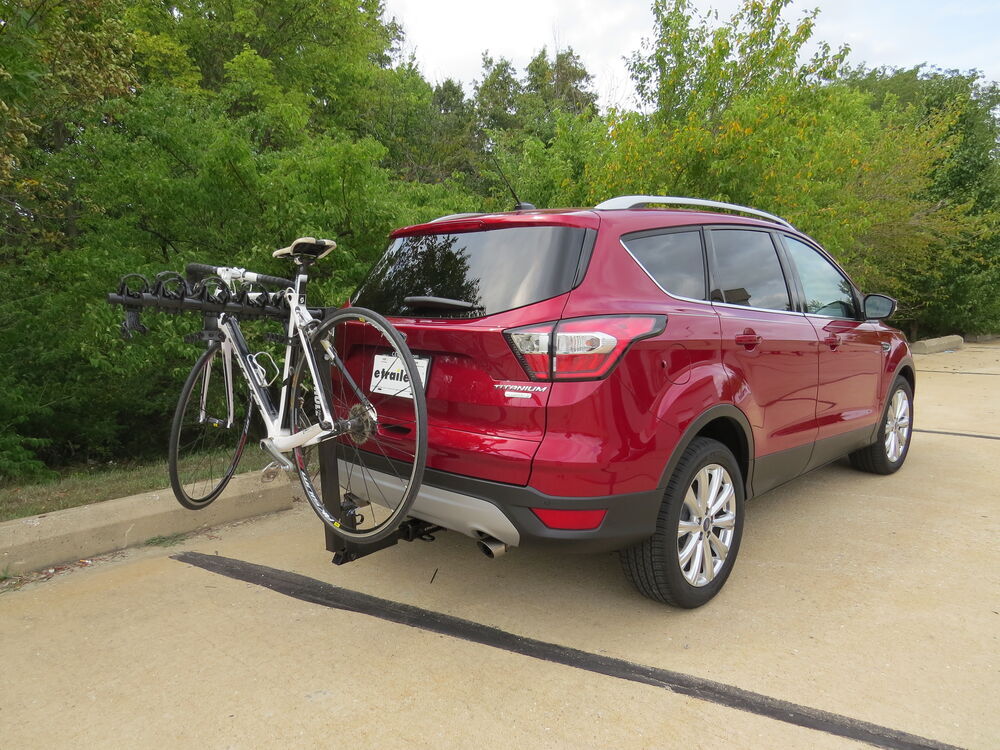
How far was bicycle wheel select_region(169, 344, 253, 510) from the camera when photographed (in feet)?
12.2

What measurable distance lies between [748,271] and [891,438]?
2.68 meters

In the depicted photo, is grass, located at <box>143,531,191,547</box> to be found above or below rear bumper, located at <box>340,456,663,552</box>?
below

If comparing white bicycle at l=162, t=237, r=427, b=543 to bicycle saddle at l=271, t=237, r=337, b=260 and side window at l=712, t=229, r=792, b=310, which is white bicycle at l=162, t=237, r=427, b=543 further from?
side window at l=712, t=229, r=792, b=310

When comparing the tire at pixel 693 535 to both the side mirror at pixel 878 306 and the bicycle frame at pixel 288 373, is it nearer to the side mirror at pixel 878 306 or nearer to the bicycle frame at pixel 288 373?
the bicycle frame at pixel 288 373

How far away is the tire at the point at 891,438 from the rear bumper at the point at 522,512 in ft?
10.7

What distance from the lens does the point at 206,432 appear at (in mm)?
3969

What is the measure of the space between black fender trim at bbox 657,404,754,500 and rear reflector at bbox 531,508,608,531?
1.12ft

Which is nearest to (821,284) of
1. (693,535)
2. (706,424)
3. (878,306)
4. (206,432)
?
(878,306)

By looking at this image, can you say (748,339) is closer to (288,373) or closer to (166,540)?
(288,373)

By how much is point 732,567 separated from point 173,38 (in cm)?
1746

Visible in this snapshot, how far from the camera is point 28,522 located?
372 cm

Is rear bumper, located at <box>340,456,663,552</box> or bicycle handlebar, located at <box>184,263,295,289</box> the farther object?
bicycle handlebar, located at <box>184,263,295,289</box>

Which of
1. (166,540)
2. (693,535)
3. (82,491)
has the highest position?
(693,535)

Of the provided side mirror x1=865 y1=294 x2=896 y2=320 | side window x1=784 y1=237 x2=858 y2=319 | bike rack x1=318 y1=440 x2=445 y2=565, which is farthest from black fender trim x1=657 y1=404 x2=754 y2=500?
side mirror x1=865 y1=294 x2=896 y2=320
